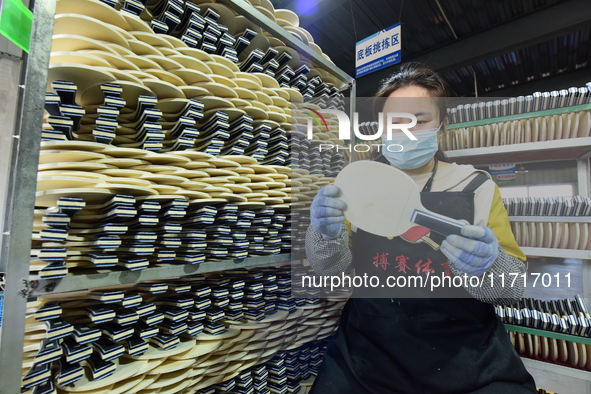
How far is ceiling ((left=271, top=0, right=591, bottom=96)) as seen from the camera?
3309 mm

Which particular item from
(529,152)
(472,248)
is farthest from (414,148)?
(529,152)

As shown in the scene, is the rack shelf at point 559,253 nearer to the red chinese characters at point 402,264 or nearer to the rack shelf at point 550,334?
the rack shelf at point 550,334

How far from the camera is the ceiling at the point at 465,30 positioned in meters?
3.31

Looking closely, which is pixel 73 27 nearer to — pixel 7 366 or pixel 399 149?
pixel 7 366

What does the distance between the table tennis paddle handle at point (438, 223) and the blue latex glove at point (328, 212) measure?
0.26m

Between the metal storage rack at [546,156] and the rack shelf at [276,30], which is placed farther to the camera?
the metal storage rack at [546,156]

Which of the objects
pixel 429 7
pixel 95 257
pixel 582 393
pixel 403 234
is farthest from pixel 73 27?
pixel 582 393

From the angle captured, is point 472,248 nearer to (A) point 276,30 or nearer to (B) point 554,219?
(B) point 554,219

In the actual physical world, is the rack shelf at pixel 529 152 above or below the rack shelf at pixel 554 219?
above

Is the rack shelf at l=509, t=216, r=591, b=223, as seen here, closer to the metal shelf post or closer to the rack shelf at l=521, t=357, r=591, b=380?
the rack shelf at l=521, t=357, r=591, b=380

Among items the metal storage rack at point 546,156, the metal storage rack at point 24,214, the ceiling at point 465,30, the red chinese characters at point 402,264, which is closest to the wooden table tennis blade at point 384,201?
the red chinese characters at point 402,264

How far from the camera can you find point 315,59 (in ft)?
5.83

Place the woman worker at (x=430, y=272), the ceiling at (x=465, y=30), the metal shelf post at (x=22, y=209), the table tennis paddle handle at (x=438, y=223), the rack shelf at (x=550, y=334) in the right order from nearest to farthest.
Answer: the metal shelf post at (x=22, y=209)
the table tennis paddle handle at (x=438, y=223)
the woman worker at (x=430, y=272)
the rack shelf at (x=550, y=334)
the ceiling at (x=465, y=30)

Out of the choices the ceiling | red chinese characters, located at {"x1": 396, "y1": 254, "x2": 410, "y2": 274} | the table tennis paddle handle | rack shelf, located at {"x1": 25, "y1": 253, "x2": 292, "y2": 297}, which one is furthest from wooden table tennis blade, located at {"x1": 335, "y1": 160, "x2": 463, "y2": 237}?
the ceiling
